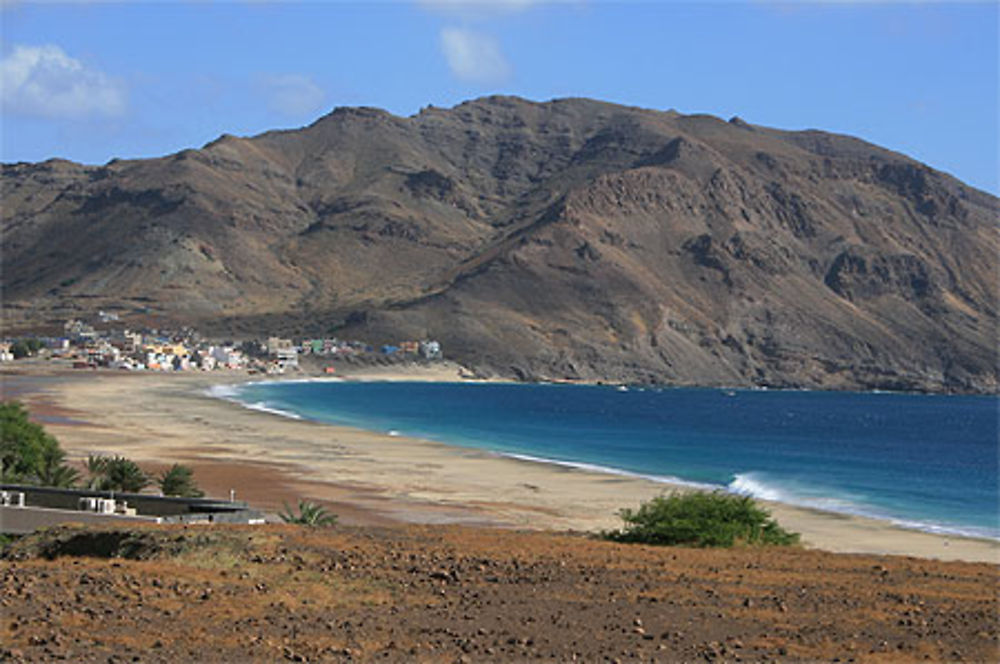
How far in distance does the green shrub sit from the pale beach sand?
8.00 meters

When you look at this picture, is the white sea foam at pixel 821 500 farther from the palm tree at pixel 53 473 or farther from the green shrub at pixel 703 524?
the palm tree at pixel 53 473

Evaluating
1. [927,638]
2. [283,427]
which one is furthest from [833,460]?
[927,638]

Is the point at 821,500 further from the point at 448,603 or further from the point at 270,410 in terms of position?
the point at 270,410

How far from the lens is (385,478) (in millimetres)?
51375

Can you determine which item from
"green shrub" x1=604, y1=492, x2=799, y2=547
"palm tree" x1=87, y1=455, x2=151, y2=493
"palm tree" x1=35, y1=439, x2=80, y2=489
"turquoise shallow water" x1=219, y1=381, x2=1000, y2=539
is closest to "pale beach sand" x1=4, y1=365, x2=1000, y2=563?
"turquoise shallow water" x1=219, y1=381, x2=1000, y2=539

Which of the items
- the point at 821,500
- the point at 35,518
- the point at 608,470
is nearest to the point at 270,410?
the point at 608,470

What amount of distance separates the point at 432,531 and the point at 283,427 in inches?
2356

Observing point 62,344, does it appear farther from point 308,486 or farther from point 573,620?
point 573,620

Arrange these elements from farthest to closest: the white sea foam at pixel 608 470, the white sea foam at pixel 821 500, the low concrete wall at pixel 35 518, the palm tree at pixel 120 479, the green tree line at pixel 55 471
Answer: the white sea foam at pixel 608 470
the white sea foam at pixel 821 500
the green tree line at pixel 55 471
the palm tree at pixel 120 479
the low concrete wall at pixel 35 518

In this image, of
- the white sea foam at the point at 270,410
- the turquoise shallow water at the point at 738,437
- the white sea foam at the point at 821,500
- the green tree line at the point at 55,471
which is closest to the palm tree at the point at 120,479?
the green tree line at the point at 55,471

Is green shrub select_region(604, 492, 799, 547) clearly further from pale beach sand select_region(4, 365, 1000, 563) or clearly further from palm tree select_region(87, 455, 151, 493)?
palm tree select_region(87, 455, 151, 493)

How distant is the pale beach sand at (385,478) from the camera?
37.9m

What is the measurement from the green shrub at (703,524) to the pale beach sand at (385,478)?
8004 mm

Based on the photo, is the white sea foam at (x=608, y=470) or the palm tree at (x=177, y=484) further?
the white sea foam at (x=608, y=470)
